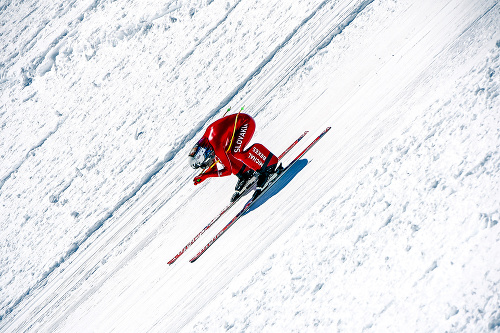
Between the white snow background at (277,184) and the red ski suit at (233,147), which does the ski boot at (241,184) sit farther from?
the red ski suit at (233,147)

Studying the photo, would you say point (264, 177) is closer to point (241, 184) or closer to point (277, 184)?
point (277, 184)

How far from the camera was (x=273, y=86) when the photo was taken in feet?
31.5

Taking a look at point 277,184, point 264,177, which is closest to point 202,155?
point 264,177

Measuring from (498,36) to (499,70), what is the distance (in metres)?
1.03

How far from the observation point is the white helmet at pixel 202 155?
643 cm

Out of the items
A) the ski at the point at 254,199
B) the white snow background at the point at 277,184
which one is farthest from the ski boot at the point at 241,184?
the ski at the point at 254,199

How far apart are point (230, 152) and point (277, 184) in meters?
1.17

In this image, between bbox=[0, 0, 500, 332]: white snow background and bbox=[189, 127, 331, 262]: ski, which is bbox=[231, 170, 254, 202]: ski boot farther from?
bbox=[189, 127, 331, 262]: ski

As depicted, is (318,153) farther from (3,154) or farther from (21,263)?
(3,154)

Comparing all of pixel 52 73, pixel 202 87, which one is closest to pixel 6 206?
pixel 52 73

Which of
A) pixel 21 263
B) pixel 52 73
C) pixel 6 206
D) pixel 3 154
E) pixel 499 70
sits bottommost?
pixel 499 70

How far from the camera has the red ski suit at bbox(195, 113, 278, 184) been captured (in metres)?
6.58

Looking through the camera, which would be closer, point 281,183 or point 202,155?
point 202,155

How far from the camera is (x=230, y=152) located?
664cm
